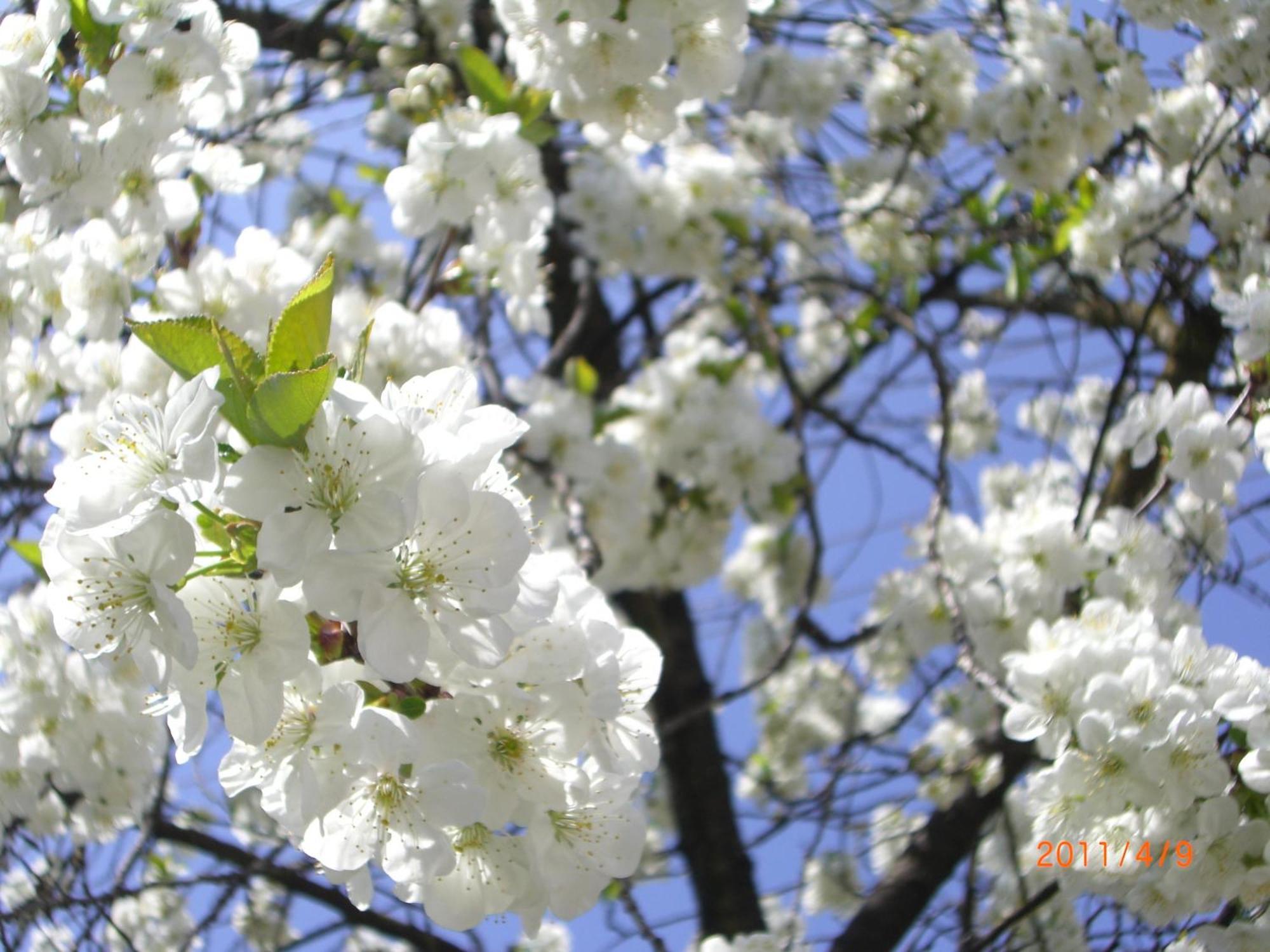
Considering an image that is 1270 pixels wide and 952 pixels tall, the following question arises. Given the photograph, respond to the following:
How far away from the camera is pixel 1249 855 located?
126 centimetres

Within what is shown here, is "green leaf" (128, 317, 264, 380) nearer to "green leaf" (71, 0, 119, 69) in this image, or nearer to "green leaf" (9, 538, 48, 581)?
"green leaf" (9, 538, 48, 581)

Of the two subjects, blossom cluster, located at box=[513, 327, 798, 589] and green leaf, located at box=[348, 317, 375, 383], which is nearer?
green leaf, located at box=[348, 317, 375, 383]

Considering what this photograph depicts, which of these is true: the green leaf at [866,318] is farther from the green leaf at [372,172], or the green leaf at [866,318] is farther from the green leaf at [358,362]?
the green leaf at [358,362]

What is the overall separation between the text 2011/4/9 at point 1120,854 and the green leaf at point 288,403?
107cm

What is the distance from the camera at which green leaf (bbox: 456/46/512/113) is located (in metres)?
1.78

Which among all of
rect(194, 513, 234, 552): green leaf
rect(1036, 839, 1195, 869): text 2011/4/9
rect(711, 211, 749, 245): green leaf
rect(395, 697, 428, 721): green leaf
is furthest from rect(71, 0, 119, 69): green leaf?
rect(711, 211, 749, 245): green leaf

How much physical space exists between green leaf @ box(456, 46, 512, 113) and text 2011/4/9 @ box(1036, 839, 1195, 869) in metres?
1.40

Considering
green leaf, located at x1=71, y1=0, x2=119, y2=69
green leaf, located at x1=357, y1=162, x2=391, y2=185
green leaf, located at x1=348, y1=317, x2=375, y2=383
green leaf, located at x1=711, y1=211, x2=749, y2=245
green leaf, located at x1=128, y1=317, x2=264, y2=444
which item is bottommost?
green leaf, located at x1=128, y1=317, x2=264, y2=444

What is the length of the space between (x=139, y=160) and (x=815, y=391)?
2.37m

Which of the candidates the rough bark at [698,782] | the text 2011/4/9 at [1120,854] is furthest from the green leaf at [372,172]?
the text 2011/4/9 at [1120,854]

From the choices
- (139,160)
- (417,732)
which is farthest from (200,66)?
(417,732)

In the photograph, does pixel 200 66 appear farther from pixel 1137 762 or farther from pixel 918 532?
pixel 918 532

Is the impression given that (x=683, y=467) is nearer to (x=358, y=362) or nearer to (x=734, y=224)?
(x=734, y=224)

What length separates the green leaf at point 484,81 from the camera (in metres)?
1.78
